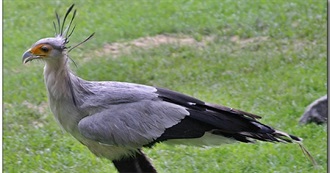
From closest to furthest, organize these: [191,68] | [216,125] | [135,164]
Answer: [216,125]
[135,164]
[191,68]

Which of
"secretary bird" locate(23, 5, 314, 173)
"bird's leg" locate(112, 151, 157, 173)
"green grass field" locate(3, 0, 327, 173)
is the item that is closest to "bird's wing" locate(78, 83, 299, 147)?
"secretary bird" locate(23, 5, 314, 173)

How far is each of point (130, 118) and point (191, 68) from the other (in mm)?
4374

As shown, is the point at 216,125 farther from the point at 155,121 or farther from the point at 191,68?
the point at 191,68

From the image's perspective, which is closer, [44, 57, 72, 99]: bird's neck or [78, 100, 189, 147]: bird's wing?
[78, 100, 189, 147]: bird's wing

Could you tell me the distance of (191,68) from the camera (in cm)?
1061

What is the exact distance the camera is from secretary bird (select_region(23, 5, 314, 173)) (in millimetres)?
6246

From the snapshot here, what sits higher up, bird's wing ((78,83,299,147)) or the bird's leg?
bird's wing ((78,83,299,147))

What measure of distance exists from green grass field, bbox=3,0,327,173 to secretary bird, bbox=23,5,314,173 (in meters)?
1.05

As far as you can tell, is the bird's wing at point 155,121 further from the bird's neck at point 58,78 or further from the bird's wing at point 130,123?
the bird's neck at point 58,78

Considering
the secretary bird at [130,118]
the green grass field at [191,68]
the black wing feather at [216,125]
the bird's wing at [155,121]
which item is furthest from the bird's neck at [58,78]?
the green grass field at [191,68]

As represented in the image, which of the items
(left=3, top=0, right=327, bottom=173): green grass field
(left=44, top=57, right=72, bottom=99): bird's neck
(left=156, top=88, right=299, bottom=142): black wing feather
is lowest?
(left=3, top=0, right=327, bottom=173): green grass field

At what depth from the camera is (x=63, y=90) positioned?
6395mm

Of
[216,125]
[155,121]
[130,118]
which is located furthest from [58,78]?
[216,125]

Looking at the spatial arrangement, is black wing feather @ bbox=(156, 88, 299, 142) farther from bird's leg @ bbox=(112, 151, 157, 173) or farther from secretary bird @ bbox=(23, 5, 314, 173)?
bird's leg @ bbox=(112, 151, 157, 173)
